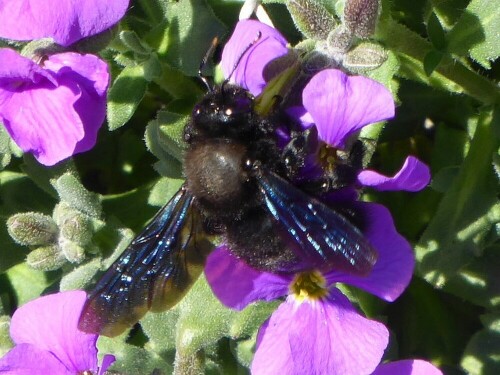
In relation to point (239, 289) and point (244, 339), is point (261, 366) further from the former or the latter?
point (244, 339)

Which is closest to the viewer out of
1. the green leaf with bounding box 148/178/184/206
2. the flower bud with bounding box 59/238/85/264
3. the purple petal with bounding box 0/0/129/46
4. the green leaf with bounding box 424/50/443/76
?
the purple petal with bounding box 0/0/129/46

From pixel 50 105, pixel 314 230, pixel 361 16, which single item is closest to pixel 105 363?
pixel 50 105

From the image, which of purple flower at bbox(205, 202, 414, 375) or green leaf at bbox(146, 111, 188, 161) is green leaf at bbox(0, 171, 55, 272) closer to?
green leaf at bbox(146, 111, 188, 161)

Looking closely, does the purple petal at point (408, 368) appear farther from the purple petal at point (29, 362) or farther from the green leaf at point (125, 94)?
the green leaf at point (125, 94)

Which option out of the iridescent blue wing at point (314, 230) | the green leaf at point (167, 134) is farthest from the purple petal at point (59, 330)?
the iridescent blue wing at point (314, 230)

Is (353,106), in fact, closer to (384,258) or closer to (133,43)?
(384,258)

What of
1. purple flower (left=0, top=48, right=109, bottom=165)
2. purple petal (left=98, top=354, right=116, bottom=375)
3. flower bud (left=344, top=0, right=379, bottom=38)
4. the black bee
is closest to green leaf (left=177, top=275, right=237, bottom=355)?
purple petal (left=98, top=354, right=116, bottom=375)
